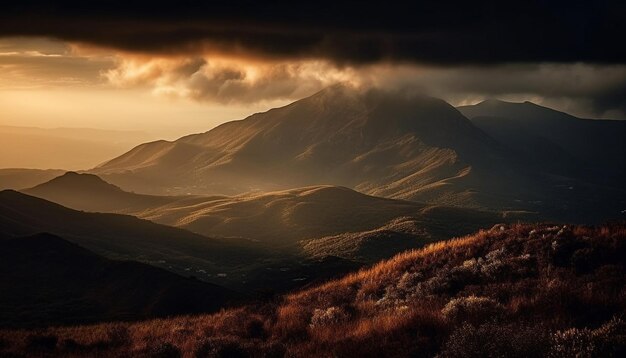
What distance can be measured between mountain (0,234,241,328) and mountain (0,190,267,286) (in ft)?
89.7

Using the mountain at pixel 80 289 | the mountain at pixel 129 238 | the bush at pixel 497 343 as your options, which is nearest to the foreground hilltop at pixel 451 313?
the bush at pixel 497 343

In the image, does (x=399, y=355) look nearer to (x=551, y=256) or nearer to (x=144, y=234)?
(x=551, y=256)

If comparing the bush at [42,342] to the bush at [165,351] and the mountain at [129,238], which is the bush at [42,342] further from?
the mountain at [129,238]

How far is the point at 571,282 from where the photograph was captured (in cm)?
1650

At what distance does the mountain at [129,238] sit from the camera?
4400 inches

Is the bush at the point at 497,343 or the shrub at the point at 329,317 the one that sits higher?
the bush at the point at 497,343

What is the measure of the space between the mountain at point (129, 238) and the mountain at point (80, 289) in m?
27.3

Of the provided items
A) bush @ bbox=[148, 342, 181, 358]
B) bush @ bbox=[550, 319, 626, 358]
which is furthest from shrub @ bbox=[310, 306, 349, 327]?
bush @ bbox=[550, 319, 626, 358]

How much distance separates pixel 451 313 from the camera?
44.7 ft

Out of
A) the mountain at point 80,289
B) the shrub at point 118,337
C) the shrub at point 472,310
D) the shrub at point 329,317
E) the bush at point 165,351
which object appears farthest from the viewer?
the mountain at point 80,289

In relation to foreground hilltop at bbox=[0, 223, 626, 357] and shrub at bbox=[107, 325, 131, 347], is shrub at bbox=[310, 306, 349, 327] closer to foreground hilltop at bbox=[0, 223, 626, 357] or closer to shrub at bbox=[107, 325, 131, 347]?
foreground hilltop at bbox=[0, 223, 626, 357]

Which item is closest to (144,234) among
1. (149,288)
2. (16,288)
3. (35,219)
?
(35,219)

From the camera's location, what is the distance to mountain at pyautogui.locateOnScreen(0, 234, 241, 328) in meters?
48.8

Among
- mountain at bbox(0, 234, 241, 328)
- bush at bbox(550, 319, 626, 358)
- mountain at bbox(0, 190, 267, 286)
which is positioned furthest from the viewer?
mountain at bbox(0, 190, 267, 286)
